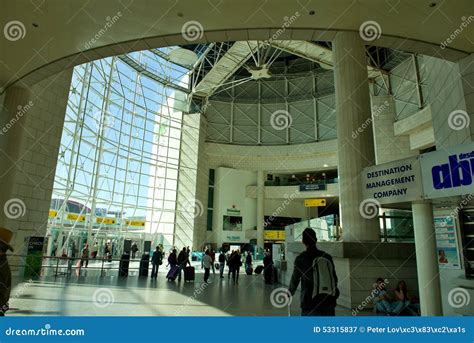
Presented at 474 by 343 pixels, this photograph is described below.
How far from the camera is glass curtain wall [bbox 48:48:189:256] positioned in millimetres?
17969

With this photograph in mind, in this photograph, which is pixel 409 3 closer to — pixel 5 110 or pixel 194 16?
pixel 194 16

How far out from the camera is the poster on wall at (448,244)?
6141 millimetres

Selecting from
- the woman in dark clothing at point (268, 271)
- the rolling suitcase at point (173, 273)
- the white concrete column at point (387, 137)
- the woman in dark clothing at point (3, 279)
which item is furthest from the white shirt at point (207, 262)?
the white concrete column at point (387, 137)

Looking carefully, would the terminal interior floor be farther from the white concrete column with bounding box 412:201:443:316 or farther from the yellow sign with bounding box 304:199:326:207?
the yellow sign with bounding box 304:199:326:207

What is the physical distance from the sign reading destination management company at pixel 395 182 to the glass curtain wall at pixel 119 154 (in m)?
16.8

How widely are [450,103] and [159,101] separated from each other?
25403mm

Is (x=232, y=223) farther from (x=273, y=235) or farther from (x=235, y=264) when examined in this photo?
(x=235, y=264)

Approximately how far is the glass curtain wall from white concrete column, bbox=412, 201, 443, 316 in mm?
17206

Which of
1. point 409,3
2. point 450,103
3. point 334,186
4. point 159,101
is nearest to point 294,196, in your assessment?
point 334,186

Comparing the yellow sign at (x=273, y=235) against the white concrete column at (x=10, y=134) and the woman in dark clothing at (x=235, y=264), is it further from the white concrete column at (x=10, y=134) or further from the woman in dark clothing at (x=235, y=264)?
the white concrete column at (x=10, y=134)

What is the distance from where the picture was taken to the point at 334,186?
31.6 m

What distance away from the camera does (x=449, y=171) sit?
342 cm

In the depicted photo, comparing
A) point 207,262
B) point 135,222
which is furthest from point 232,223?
point 207,262

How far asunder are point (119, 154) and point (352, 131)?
19922mm
